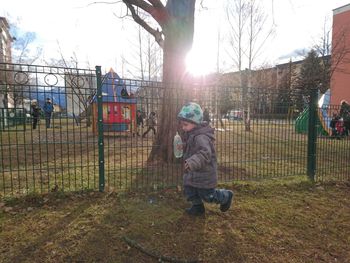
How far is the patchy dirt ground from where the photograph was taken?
287 centimetres

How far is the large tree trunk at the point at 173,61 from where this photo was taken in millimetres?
6199

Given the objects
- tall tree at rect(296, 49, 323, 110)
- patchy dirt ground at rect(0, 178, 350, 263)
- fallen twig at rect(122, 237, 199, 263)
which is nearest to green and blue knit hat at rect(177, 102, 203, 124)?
patchy dirt ground at rect(0, 178, 350, 263)

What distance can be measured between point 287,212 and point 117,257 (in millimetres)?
2627

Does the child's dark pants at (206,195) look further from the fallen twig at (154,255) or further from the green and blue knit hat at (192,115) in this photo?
the fallen twig at (154,255)

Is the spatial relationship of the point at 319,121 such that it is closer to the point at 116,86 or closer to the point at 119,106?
the point at 116,86

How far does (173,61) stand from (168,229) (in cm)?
414

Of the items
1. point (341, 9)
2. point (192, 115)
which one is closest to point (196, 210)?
point (192, 115)

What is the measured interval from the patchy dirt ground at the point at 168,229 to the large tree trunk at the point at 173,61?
1.82 m

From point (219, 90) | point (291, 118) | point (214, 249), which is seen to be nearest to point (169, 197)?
point (214, 249)

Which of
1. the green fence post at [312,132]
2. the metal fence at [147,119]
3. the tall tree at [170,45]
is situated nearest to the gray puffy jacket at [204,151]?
the metal fence at [147,119]

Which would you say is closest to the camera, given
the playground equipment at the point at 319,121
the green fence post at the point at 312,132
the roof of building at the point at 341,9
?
the green fence post at the point at 312,132

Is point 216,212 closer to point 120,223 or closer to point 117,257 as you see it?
point 120,223

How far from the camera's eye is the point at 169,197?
179 inches

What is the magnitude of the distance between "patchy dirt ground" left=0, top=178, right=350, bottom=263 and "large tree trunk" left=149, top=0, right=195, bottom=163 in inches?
71.8
